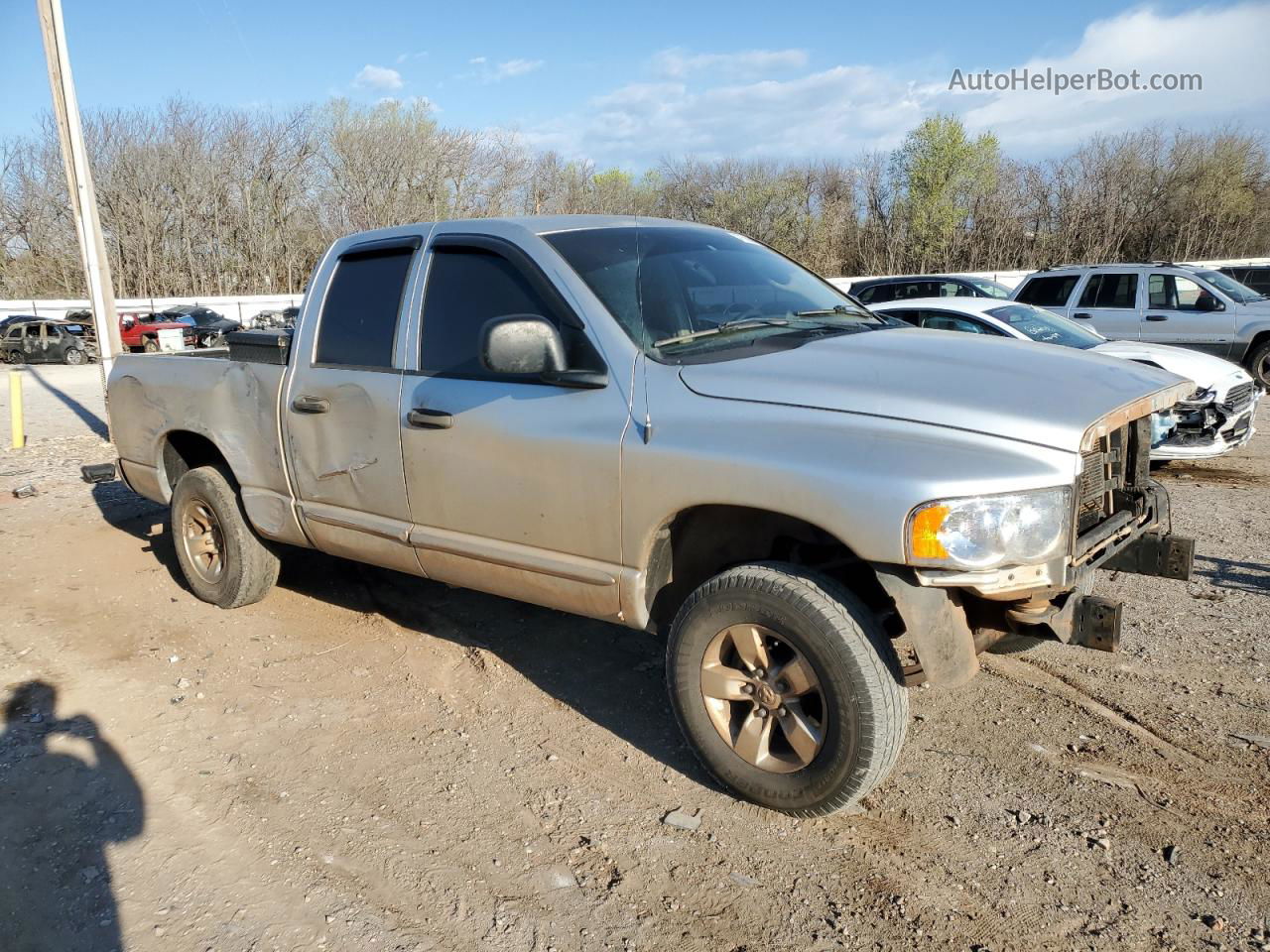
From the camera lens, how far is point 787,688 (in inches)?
123

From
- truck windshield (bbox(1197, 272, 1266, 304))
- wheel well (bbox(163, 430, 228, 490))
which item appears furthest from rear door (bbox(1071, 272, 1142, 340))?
wheel well (bbox(163, 430, 228, 490))

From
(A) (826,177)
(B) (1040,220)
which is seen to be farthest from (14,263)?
(B) (1040,220)

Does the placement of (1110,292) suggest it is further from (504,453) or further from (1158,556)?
(504,453)

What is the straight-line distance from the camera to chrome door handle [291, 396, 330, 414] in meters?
4.36

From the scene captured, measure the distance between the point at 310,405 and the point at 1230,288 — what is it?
14142 millimetres

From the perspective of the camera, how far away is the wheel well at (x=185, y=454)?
557 centimetres

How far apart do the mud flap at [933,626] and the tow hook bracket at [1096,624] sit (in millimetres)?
418

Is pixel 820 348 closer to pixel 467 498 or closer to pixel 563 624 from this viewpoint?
pixel 467 498

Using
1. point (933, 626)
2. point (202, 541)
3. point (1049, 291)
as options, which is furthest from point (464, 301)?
point (1049, 291)

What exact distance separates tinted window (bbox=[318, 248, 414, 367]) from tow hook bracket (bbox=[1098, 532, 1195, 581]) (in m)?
3.11

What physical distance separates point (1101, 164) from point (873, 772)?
158ft

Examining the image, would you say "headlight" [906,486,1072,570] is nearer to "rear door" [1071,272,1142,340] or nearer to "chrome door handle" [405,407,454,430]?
"chrome door handle" [405,407,454,430]

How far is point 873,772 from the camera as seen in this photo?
2.97 metres

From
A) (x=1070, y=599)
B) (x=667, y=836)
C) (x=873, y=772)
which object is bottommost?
(x=667, y=836)
